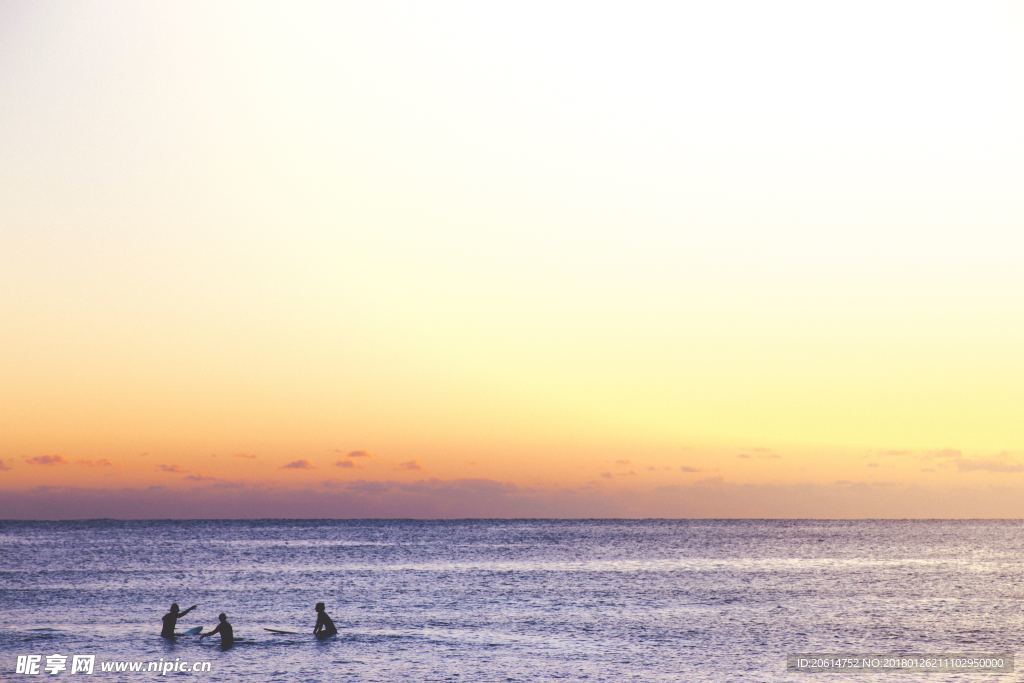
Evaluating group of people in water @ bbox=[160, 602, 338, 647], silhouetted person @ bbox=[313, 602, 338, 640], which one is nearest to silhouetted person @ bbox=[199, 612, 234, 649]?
group of people in water @ bbox=[160, 602, 338, 647]

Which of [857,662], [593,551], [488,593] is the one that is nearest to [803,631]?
[857,662]

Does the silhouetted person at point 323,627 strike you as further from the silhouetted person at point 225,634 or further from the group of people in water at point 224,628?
the silhouetted person at point 225,634

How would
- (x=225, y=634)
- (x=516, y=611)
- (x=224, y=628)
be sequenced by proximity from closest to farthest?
(x=225, y=634) → (x=224, y=628) → (x=516, y=611)

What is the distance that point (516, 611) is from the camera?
61688 millimetres

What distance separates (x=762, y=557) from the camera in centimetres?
11906

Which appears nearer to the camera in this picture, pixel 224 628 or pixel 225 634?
pixel 225 634

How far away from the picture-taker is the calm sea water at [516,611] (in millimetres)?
43688

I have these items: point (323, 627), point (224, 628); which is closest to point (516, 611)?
point (323, 627)

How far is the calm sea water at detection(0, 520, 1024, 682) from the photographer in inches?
1720

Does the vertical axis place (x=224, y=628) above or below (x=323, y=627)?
above

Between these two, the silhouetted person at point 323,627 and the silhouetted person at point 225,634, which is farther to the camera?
the silhouetted person at point 323,627

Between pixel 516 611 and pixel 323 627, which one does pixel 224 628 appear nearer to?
pixel 323 627

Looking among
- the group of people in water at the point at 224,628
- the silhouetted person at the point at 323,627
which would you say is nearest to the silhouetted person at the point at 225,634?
the group of people in water at the point at 224,628

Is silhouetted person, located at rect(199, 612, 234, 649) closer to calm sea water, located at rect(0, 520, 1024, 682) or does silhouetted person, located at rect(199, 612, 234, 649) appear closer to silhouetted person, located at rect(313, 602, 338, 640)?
calm sea water, located at rect(0, 520, 1024, 682)
